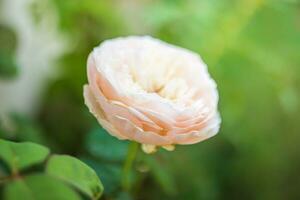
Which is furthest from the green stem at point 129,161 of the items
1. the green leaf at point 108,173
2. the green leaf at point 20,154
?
the green leaf at point 20,154

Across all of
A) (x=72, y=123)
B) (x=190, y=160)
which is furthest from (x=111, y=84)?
(x=72, y=123)

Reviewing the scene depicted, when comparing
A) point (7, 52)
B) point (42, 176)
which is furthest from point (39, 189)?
point (7, 52)

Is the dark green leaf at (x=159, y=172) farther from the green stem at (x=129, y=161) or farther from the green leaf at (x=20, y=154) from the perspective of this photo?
the green leaf at (x=20, y=154)

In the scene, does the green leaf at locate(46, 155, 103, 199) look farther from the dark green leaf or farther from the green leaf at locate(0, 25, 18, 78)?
the green leaf at locate(0, 25, 18, 78)

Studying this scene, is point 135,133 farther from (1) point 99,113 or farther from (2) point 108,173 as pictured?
(2) point 108,173

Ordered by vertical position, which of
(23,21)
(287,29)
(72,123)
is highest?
(287,29)

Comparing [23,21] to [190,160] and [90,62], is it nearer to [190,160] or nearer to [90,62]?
[190,160]
